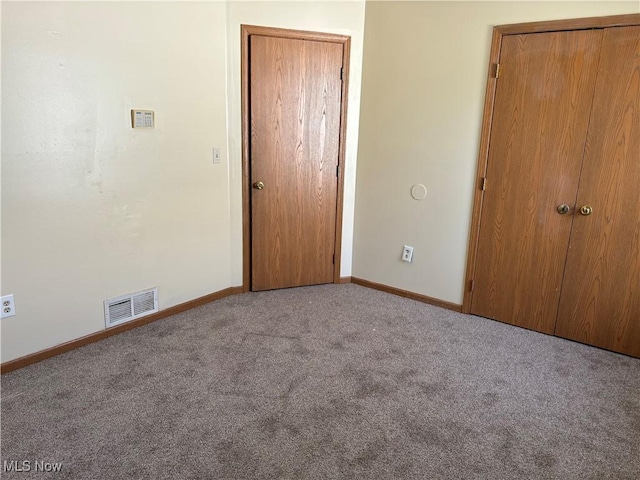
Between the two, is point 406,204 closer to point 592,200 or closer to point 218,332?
point 592,200

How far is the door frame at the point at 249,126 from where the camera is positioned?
3350mm

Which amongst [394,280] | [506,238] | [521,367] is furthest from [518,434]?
[394,280]

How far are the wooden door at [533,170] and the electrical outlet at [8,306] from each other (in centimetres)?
298

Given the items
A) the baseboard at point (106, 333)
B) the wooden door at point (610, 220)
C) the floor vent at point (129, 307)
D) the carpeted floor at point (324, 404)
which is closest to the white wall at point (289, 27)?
the baseboard at point (106, 333)

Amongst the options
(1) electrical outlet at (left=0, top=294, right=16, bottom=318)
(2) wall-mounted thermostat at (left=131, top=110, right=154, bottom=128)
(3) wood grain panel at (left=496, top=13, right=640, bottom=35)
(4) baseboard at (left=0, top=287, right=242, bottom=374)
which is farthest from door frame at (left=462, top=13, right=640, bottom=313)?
(1) electrical outlet at (left=0, top=294, right=16, bottom=318)

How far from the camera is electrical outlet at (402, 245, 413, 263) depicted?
3682mm

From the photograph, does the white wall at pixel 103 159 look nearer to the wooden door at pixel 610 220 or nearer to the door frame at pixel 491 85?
the door frame at pixel 491 85

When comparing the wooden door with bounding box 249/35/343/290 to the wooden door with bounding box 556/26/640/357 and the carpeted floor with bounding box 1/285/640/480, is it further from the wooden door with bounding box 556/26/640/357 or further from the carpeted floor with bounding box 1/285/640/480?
the wooden door with bounding box 556/26/640/357

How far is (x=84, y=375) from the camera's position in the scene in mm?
2469

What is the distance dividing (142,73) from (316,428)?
7.57ft

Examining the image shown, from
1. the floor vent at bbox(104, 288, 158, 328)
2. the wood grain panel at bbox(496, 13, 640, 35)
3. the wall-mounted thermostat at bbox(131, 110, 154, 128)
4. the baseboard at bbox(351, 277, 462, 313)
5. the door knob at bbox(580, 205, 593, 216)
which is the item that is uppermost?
the wood grain panel at bbox(496, 13, 640, 35)

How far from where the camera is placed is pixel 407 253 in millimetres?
3701

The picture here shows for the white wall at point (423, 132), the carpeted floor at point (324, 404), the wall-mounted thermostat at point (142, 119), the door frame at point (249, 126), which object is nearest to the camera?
the carpeted floor at point (324, 404)

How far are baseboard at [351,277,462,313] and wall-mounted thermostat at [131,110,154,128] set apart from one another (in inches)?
83.4
